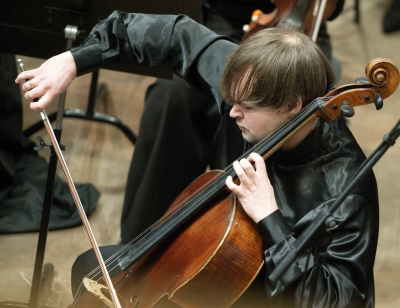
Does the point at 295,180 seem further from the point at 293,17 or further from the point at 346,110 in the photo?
the point at 293,17

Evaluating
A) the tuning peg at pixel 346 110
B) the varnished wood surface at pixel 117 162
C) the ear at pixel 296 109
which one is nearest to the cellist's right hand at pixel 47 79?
the ear at pixel 296 109

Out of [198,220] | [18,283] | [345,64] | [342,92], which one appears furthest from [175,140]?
[345,64]

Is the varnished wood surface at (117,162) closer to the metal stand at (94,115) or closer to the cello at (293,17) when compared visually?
the metal stand at (94,115)

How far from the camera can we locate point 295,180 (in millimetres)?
1403

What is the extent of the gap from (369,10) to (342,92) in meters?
2.84

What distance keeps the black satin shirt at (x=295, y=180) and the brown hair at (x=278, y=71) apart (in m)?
0.12

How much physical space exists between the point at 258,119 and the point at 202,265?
335 mm

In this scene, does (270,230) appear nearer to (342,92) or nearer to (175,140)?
(342,92)

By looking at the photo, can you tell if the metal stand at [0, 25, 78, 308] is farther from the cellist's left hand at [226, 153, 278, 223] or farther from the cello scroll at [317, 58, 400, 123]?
the cello scroll at [317, 58, 400, 123]

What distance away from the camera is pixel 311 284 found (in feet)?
3.81

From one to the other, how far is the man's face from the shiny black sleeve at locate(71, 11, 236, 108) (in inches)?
9.0

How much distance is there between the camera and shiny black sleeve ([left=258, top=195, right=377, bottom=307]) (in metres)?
1.24

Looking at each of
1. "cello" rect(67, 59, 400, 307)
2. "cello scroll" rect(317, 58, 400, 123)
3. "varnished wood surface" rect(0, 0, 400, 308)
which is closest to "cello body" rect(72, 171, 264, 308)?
"cello" rect(67, 59, 400, 307)

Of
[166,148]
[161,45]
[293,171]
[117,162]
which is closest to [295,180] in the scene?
[293,171]
